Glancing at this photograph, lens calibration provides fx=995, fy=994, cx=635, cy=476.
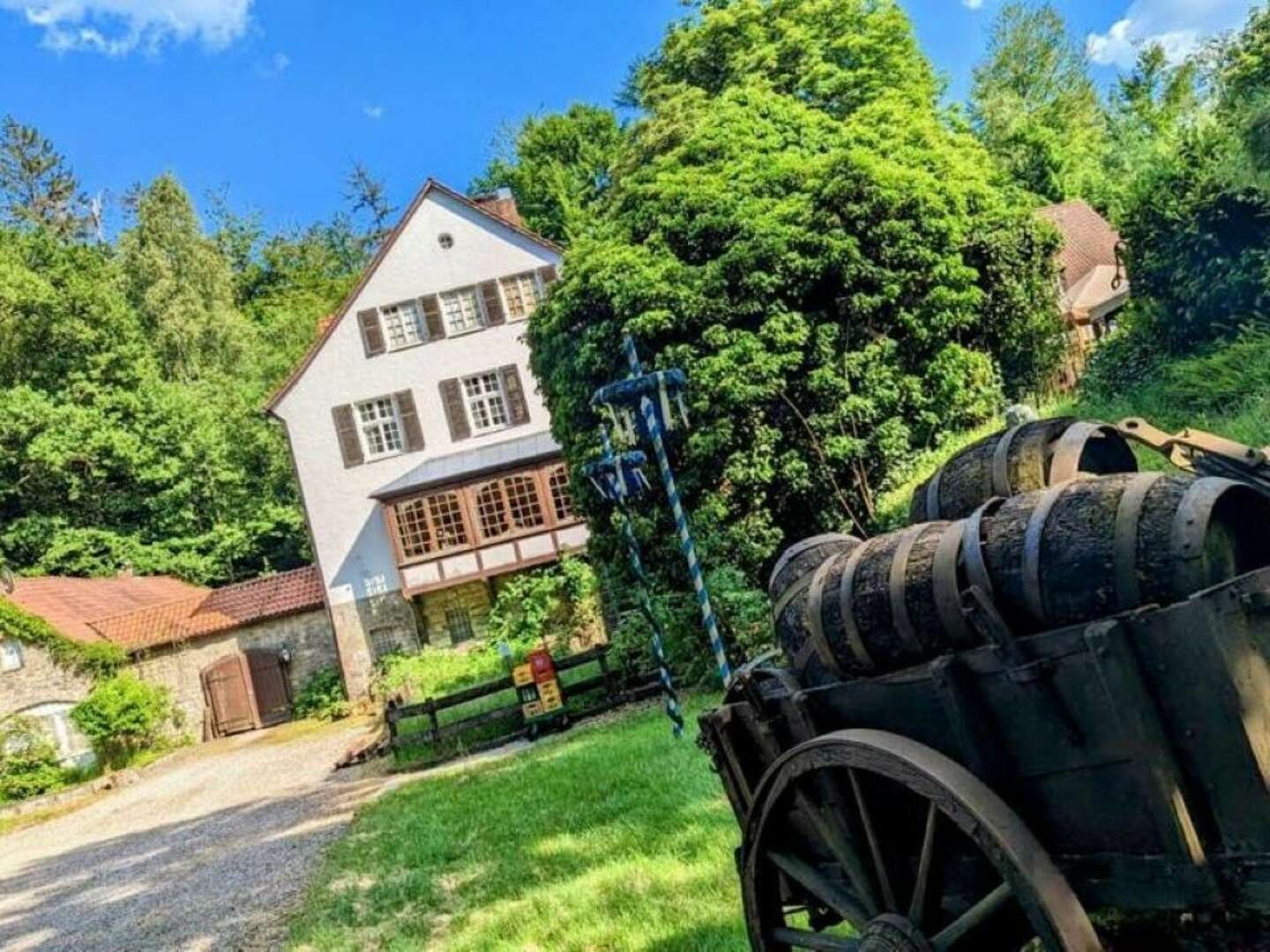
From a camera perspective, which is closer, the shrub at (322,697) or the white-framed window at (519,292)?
the shrub at (322,697)

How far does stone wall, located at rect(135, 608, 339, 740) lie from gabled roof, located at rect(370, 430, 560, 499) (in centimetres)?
471

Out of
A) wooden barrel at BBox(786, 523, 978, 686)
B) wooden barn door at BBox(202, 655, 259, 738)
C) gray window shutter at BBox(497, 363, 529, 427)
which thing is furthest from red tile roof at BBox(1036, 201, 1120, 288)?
wooden barrel at BBox(786, 523, 978, 686)

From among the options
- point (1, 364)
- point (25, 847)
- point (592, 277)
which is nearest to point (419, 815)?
point (592, 277)

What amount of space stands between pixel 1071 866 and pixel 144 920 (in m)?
9.69

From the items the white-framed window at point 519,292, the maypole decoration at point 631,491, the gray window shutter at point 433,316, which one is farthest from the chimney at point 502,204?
the maypole decoration at point 631,491

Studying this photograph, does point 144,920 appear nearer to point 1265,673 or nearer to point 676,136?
point 1265,673

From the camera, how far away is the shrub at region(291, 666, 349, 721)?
1091 inches

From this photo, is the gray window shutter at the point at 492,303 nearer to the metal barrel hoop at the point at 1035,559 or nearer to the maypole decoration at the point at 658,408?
the maypole decoration at the point at 658,408

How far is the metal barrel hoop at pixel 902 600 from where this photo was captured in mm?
2633

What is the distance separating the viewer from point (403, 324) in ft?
93.9

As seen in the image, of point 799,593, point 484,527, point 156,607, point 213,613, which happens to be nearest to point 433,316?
point 484,527

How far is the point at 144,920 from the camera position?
9.48 metres

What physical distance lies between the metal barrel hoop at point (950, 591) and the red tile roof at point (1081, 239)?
106 ft

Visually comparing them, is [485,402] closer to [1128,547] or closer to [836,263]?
[836,263]
